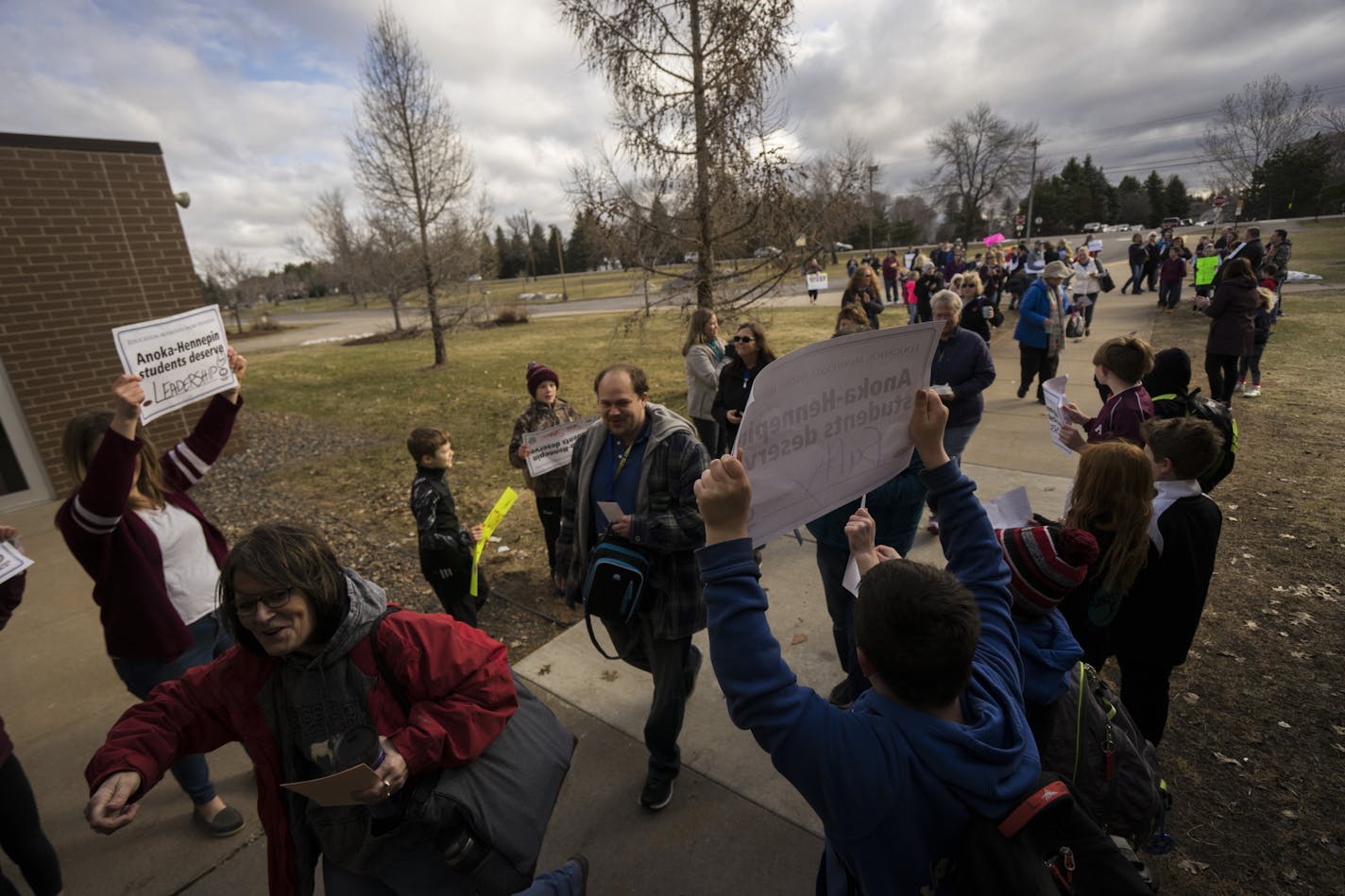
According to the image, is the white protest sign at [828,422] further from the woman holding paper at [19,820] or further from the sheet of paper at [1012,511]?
the woman holding paper at [19,820]

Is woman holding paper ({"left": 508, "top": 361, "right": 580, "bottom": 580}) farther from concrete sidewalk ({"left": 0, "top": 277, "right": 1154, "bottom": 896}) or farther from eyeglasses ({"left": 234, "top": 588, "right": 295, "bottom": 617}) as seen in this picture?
eyeglasses ({"left": 234, "top": 588, "right": 295, "bottom": 617})

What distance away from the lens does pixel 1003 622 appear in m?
1.67

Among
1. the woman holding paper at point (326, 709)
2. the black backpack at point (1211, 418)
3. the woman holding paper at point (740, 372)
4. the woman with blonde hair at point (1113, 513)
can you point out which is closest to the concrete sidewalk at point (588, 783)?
the woman holding paper at point (326, 709)

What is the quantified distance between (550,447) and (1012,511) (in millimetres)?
3017

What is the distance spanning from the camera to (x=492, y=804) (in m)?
1.76

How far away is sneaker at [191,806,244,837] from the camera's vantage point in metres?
2.94

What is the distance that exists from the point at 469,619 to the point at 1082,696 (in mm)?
3462

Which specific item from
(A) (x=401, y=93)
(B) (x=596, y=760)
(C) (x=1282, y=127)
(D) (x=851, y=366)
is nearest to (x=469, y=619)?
(B) (x=596, y=760)

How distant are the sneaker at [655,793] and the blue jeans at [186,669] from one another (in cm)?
200

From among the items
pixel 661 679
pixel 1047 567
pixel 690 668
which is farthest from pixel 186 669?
pixel 1047 567

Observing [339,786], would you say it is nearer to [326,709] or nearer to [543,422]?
[326,709]

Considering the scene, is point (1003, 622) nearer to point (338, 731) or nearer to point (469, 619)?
point (338, 731)

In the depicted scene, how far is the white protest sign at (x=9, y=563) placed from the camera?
242 cm

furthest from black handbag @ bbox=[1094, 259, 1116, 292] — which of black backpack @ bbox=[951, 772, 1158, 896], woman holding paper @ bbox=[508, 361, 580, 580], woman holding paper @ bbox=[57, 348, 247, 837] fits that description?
woman holding paper @ bbox=[57, 348, 247, 837]
